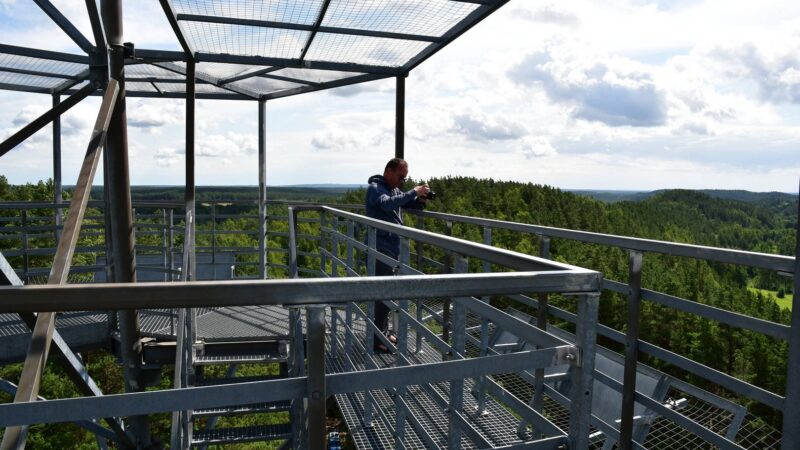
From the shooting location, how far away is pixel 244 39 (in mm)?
5367

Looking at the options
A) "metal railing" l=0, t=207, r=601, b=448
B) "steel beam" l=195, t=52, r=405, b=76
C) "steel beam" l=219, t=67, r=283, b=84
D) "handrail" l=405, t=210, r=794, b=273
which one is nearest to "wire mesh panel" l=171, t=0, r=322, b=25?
"steel beam" l=195, t=52, r=405, b=76

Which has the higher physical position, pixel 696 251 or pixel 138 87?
pixel 138 87

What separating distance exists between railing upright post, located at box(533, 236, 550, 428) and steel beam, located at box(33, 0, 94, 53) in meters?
→ 3.38

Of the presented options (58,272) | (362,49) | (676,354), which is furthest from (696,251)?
(362,49)

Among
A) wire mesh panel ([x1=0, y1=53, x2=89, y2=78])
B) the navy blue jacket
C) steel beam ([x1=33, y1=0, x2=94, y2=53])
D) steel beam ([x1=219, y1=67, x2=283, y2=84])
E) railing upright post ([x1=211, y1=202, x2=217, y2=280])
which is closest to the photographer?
steel beam ([x1=33, y1=0, x2=94, y2=53])

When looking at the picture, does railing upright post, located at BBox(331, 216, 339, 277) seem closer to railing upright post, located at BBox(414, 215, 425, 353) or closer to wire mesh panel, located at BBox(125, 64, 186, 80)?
railing upright post, located at BBox(414, 215, 425, 353)

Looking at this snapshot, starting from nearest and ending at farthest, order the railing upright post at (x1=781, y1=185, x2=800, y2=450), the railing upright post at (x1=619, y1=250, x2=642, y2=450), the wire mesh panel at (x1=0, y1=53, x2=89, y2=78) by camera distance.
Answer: the railing upright post at (x1=781, y1=185, x2=800, y2=450) < the railing upright post at (x1=619, y1=250, x2=642, y2=450) < the wire mesh panel at (x1=0, y1=53, x2=89, y2=78)

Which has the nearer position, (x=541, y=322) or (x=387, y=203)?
(x=541, y=322)

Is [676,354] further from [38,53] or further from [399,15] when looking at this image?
[38,53]

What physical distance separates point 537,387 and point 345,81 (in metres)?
5.44

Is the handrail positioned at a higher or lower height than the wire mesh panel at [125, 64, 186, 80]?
lower

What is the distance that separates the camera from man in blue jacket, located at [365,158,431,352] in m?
4.90

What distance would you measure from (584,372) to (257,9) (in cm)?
409

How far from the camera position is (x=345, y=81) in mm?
7098
